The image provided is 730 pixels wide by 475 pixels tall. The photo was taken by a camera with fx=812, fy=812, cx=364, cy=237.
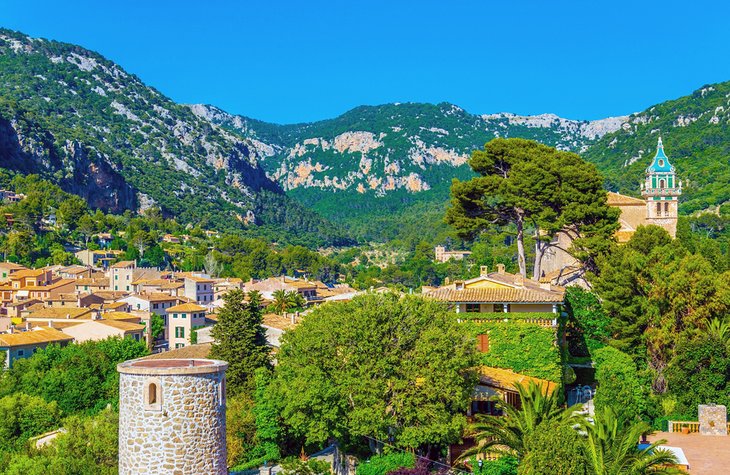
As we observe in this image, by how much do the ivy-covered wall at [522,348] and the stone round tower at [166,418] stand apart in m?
14.6

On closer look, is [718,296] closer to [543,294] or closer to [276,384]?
[543,294]

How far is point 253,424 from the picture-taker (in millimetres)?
27266

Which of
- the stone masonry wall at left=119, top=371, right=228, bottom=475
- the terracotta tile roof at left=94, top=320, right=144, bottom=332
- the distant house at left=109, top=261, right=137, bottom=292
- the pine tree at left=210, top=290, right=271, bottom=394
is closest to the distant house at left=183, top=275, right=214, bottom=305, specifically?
the distant house at left=109, top=261, right=137, bottom=292

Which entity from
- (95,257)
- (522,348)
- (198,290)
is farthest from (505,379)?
(95,257)

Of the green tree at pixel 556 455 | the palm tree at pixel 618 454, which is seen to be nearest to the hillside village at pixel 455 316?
the palm tree at pixel 618 454

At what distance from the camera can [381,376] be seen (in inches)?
914

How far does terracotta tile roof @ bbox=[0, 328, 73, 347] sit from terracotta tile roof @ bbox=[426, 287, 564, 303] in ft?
87.7

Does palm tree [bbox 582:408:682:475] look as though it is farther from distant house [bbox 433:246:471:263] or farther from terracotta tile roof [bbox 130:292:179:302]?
distant house [bbox 433:246:471:263]

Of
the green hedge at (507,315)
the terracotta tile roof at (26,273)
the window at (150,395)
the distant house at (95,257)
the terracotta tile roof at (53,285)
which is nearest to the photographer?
the window at (150,395)

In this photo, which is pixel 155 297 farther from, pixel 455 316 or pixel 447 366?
pixel 447 366

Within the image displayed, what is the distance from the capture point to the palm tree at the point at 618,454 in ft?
61.4

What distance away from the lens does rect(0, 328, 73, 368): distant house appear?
43688 mm

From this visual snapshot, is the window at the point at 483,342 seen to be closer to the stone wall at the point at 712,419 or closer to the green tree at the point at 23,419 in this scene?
the stone wall at the point at 712,419

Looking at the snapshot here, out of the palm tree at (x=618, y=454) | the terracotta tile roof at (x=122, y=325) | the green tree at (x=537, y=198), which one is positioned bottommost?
the terracotta tile roof at (x=122, y=325)
